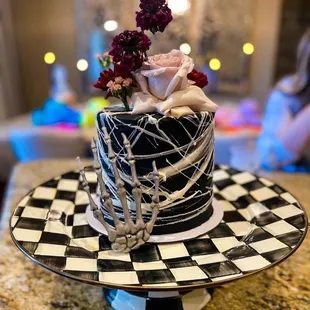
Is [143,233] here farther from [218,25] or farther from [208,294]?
[218,25]

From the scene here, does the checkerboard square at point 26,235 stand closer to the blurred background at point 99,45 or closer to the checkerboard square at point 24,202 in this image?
the checkerboard square at point 24,202

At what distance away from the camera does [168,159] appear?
59 cm

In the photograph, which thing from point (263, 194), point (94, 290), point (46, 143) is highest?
point (263, 194)

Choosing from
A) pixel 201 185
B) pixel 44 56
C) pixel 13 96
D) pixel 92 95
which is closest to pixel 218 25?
pixel 92 95

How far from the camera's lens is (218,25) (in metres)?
2.89

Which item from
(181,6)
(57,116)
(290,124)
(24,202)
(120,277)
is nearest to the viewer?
(120,277)

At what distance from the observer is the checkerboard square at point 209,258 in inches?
21.9

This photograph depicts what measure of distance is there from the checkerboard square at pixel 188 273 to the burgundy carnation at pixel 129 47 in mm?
307

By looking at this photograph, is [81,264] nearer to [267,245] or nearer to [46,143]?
[267,245]

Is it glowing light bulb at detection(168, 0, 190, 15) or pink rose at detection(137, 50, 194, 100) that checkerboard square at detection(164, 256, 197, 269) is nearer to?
pink rose at detection(137, 50, 194, 100)

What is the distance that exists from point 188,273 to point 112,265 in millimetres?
111

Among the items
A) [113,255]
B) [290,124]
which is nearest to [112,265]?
[113,255]

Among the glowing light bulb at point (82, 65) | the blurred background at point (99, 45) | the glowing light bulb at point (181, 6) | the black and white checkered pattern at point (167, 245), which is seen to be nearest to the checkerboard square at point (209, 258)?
the black and white checkered pattern at point (167, 245)

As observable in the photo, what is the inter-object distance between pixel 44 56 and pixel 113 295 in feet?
9.55
